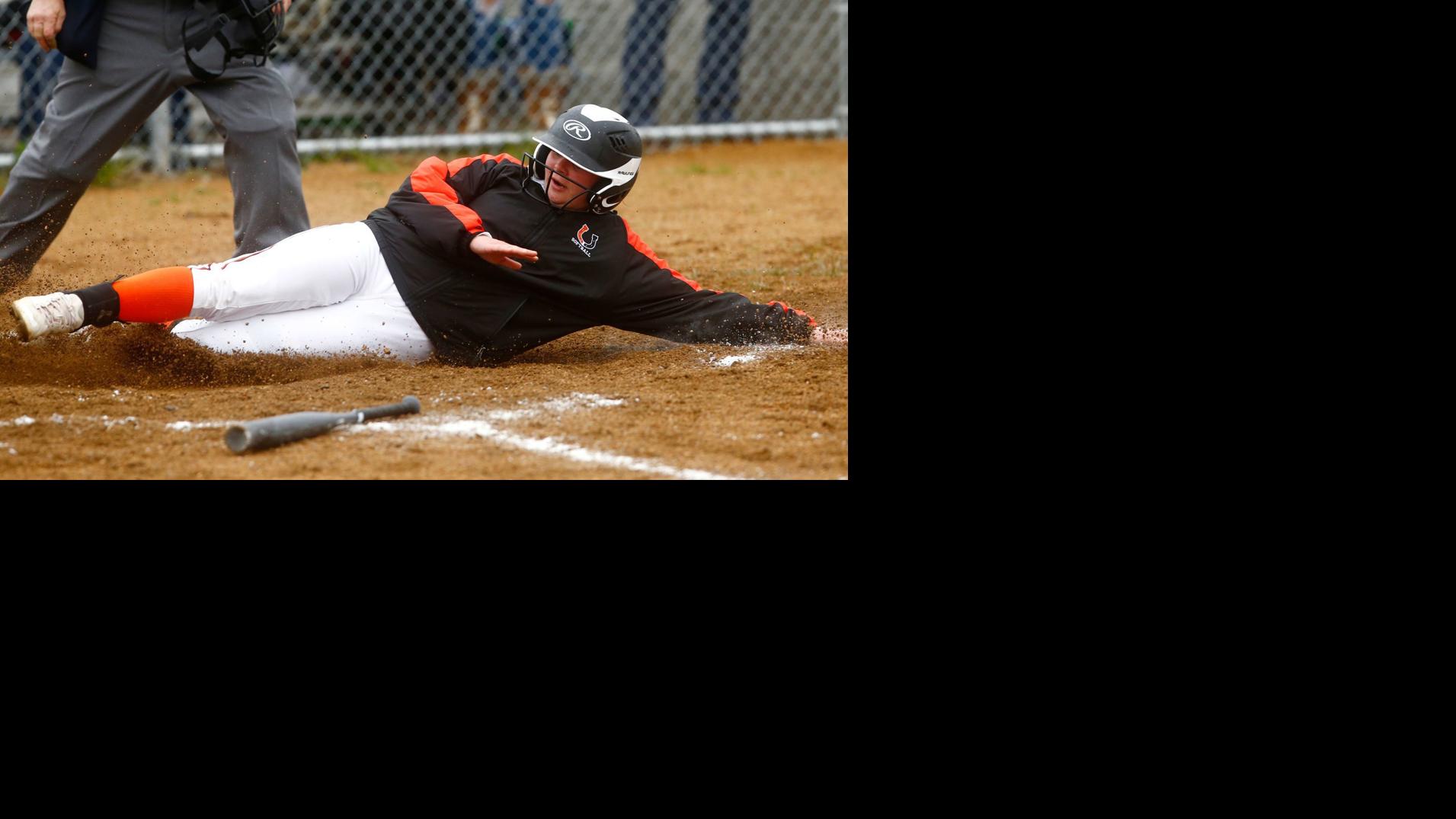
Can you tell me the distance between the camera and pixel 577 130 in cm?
414

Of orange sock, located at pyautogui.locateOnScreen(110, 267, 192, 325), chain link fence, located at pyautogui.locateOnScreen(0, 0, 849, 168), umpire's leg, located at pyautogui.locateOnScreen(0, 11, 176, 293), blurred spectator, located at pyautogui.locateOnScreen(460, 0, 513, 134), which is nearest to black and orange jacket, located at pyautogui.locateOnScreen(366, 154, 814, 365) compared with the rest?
orange sock, located at pyautogui.locateOnScreen(110, 267, 192, 325)

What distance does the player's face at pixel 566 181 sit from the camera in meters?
4.17

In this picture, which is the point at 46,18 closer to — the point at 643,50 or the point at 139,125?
the point at 139,125

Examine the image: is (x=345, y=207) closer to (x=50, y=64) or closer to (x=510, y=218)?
(x=50, y=64)

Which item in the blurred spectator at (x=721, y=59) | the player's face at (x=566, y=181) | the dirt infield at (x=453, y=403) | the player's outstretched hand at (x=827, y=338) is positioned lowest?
the blurred spectator at (x=721, y=59)

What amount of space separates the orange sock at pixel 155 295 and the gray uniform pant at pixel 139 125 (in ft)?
2.71

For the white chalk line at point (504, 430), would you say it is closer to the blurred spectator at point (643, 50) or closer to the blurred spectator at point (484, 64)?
the blurred spectator at point (484, 64)

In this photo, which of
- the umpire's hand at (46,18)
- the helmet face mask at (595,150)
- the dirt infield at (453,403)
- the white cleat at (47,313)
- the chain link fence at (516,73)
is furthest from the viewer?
the chain link fence at (516,73)

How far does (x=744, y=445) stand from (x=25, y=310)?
2.09m

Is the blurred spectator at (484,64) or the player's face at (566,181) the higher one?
the player's face at (566,181)

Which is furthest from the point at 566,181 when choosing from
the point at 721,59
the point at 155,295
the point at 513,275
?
the point at 721,59

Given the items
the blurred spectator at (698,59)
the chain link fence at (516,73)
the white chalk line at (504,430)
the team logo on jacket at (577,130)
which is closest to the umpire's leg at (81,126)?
the white chalk line at (504,430)

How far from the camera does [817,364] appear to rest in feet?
14.3

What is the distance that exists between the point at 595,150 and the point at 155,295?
1.37m
